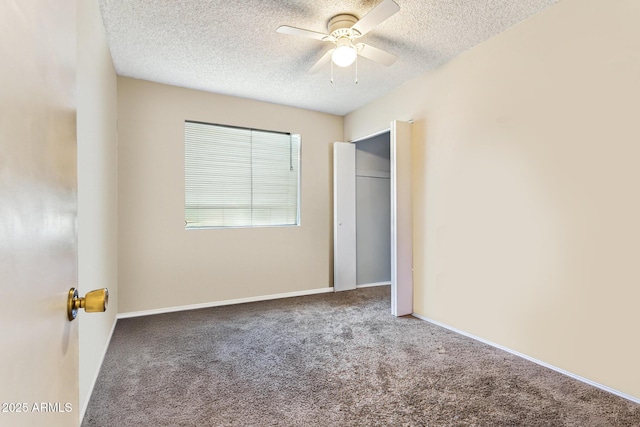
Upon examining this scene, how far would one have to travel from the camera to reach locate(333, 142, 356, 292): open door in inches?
183

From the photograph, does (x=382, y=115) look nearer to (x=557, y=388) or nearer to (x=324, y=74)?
(x=324, y=74)

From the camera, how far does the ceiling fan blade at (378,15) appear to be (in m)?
1.96

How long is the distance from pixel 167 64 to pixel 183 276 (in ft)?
7.61

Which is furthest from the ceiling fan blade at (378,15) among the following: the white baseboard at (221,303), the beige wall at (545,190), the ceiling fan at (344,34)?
the white baseboard at (221,303)

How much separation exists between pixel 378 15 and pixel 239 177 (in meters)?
2.69

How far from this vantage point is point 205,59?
10.2ft

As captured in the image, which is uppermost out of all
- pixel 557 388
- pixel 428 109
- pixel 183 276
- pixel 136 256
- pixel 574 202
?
pixel 428 109

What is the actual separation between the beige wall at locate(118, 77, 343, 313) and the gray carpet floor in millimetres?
621

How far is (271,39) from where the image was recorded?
2764mm

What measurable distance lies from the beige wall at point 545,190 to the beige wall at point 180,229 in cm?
184

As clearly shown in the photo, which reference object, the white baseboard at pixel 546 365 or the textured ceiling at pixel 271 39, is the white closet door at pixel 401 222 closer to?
the white baseboard at pixel 546 365

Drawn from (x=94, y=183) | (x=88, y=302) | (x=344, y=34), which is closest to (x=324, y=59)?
(x=344, y=34)

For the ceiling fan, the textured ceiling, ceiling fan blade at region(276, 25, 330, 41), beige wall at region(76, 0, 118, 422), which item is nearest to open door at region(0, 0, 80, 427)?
beige wall at region(76, 0, 118, 422)

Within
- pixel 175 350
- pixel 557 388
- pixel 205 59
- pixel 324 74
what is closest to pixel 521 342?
pixel 557 388
